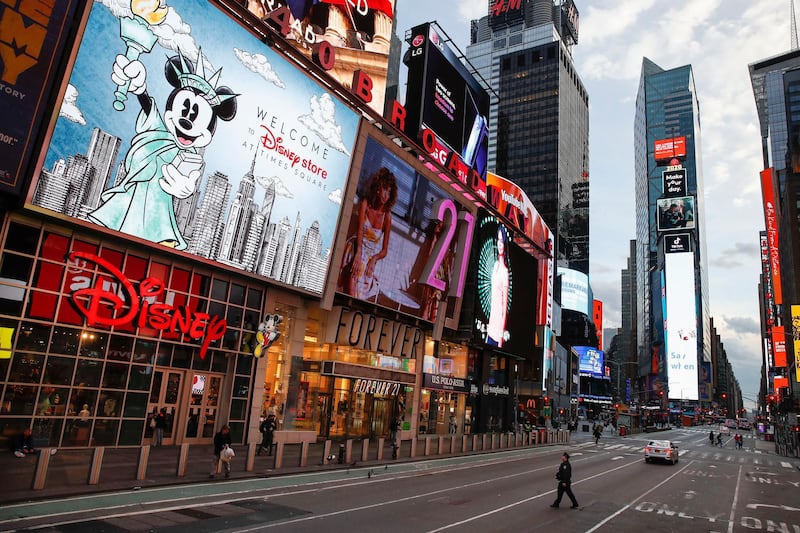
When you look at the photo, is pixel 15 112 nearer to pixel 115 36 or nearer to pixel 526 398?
pixel 115 36

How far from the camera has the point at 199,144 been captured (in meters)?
22.0

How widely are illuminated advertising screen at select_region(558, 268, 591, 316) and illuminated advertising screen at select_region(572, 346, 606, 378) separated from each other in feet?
35.5

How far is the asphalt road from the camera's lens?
12.0m

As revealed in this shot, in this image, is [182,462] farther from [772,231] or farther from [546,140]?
[546,140]

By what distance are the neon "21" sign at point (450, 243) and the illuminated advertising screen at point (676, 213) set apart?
177 m

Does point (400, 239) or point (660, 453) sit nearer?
point (660, 453)

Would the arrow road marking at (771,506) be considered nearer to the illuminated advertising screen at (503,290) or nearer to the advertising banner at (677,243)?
the illuminated advertising screen at (503,290)

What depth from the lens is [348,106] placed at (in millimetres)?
29391

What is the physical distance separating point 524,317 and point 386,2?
31.9 metres

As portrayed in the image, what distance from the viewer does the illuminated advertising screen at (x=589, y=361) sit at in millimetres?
155500

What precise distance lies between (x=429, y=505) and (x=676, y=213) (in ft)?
676

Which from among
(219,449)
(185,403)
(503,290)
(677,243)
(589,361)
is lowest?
(219,449)

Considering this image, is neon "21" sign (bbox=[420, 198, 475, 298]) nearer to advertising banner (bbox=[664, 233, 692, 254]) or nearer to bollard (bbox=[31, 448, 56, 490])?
bollard (bbox=[31, 448, 56, 490])

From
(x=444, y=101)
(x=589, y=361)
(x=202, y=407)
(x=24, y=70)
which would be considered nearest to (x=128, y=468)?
(x=202, y=407)
